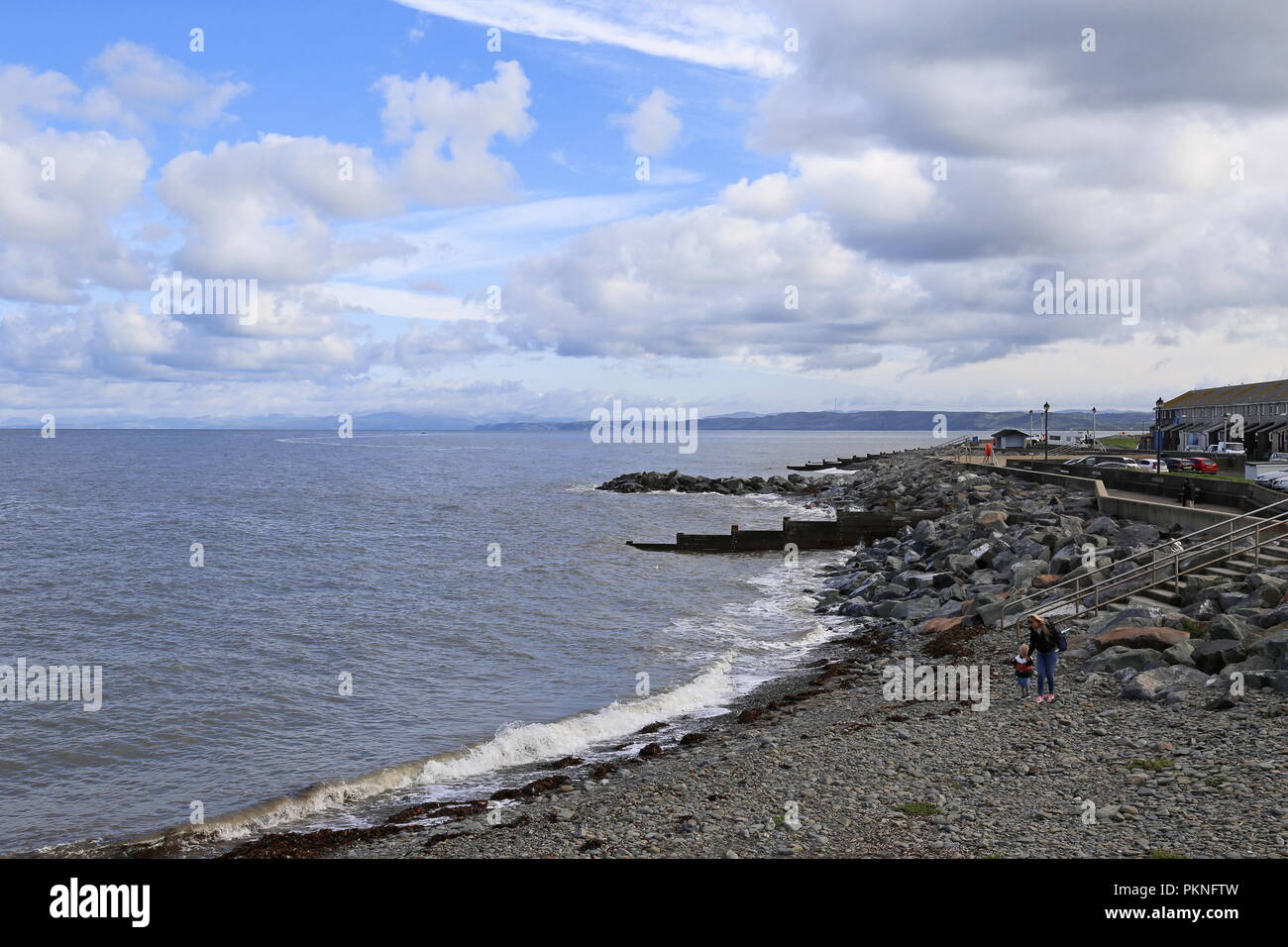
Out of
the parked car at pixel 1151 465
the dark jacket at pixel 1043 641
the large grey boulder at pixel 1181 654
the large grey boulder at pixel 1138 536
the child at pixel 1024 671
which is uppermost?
the parked car at pixel 1151 465

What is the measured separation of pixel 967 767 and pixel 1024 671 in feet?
12.5

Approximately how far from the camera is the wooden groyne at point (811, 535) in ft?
138

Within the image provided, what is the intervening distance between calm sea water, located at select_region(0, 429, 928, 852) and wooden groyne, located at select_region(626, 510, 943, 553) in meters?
1.85

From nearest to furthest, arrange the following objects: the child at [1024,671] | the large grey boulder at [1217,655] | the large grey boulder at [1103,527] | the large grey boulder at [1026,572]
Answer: the large grey boulder at [1217,655]
the child at [1024,671]
the large grey boulder at [1026,572]
the large grey boulder at [1103,527]

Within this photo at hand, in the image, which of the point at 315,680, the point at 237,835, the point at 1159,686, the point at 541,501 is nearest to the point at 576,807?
the point at 237,835

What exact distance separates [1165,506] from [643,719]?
65.1 feet

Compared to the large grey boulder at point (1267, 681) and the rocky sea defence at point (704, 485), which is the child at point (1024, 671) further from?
the rocky sea defence at point (704, 485)

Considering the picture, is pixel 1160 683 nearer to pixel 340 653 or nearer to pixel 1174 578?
pixel 1174 578

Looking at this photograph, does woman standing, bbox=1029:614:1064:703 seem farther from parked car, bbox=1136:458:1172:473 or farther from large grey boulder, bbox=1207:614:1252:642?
parked car, bbox=1136:458:1172:473

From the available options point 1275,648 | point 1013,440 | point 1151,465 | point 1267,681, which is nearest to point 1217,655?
point 1275,648

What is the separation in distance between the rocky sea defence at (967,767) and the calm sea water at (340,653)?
6.44ft

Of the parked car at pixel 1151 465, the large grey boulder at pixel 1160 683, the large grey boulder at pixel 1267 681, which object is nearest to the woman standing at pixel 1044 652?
the large grey boulder at pixel 1160 683

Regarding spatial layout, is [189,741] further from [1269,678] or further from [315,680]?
[1269,678]

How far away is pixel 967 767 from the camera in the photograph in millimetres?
11570
